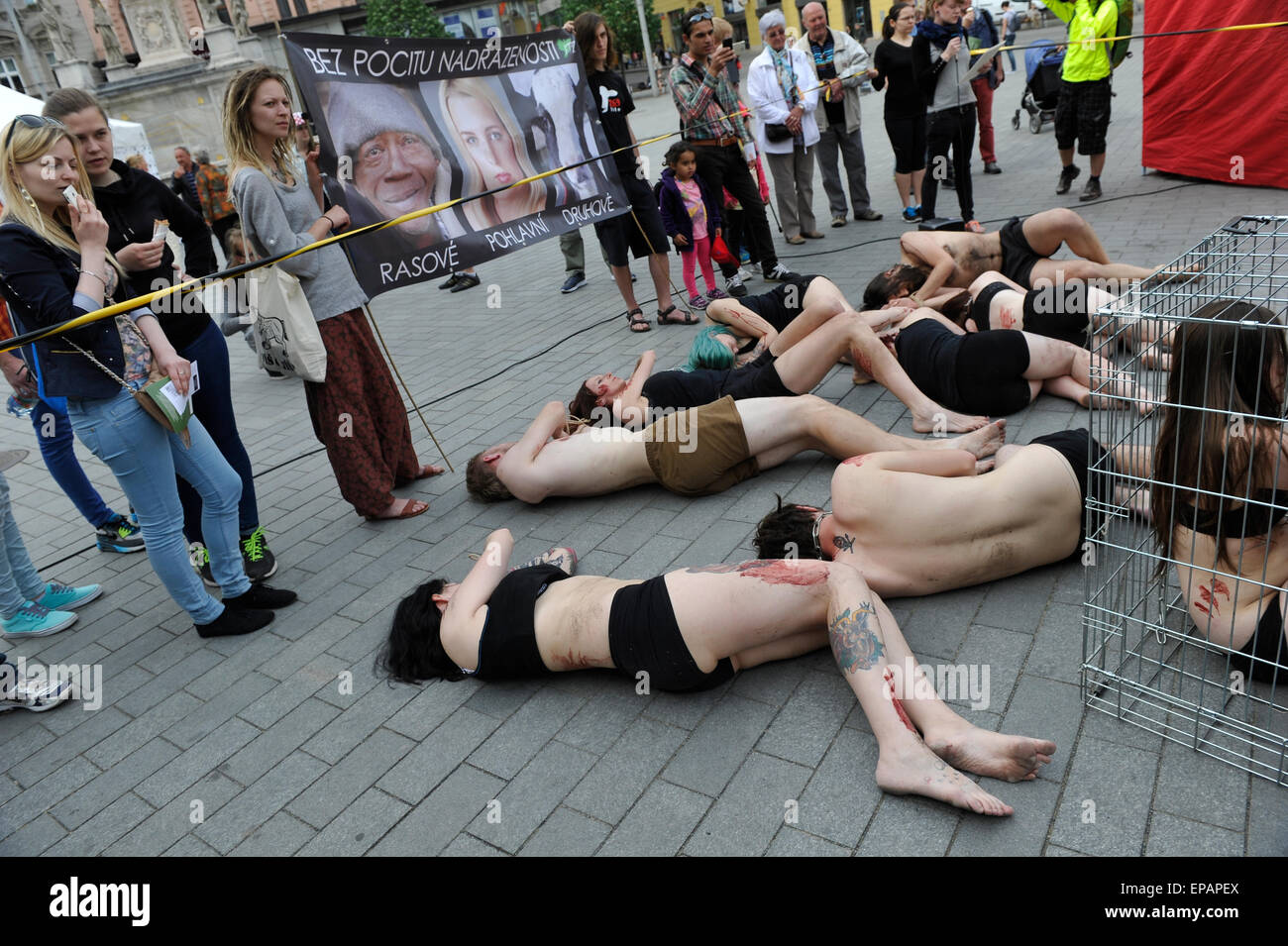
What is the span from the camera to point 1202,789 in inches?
82.3

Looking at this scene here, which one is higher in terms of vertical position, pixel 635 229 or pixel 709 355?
pixel 635 229

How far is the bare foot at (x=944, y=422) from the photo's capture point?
405 centimetres

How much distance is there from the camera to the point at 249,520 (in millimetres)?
4250

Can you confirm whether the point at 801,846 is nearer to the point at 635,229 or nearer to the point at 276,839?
the point at 276,839

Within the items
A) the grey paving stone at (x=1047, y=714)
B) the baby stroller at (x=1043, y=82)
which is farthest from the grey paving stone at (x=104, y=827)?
the baby stroller at (x=1043, y=82)

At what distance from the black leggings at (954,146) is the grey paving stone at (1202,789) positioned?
21.4 feet

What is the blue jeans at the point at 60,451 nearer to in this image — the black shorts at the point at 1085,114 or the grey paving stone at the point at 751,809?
the grey paving stone at the point at 751,809

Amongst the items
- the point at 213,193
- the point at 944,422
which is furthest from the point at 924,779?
the point at 213,193

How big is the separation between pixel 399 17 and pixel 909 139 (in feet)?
144

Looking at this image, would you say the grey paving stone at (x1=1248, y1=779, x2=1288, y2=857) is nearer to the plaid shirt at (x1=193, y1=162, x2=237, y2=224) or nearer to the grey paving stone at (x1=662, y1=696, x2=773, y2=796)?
the grey paving stone at (x1=662, y1=696, x2=773, y2=796)

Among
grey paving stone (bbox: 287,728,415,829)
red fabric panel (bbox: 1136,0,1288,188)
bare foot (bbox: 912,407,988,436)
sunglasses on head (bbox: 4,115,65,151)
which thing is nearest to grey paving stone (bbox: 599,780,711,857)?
grey paving stone (bbox: 287,728,415,829)

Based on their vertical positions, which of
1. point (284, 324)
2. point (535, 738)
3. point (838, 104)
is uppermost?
point (838, 104)

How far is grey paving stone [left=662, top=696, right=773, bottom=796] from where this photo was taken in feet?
7.98
